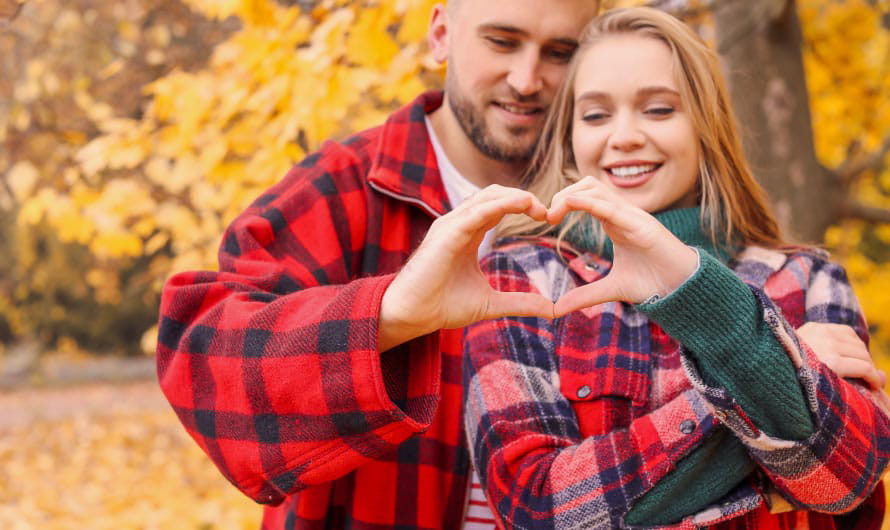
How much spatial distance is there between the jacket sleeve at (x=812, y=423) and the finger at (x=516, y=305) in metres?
0.17

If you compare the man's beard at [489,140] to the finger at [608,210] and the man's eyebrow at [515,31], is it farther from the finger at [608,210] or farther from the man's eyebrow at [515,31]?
the finger at [608,210]

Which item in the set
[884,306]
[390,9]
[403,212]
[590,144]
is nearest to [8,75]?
[390,9]

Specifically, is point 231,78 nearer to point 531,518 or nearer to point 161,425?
point 531,518

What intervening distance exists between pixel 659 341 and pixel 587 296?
0.37 m

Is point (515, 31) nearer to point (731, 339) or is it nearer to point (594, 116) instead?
point (594, 116)

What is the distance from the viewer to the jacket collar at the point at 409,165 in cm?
194

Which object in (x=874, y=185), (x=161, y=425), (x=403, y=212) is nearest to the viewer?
(x=403, y=212)

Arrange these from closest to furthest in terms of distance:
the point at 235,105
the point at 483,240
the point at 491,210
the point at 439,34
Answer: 1. the point at 491,210
2. the point at 483,240
3. the point at 439,34
4. the point at 235,105

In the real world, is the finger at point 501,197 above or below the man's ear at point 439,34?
below

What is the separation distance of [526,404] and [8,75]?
13.3ft

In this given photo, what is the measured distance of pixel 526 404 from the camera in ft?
5.07

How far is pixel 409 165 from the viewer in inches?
79.4

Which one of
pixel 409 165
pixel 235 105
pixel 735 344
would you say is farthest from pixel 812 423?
pixel 235 105

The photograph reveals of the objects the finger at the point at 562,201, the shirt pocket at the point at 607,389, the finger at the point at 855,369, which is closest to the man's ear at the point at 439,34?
the shirt pocket at the point at 607,389
